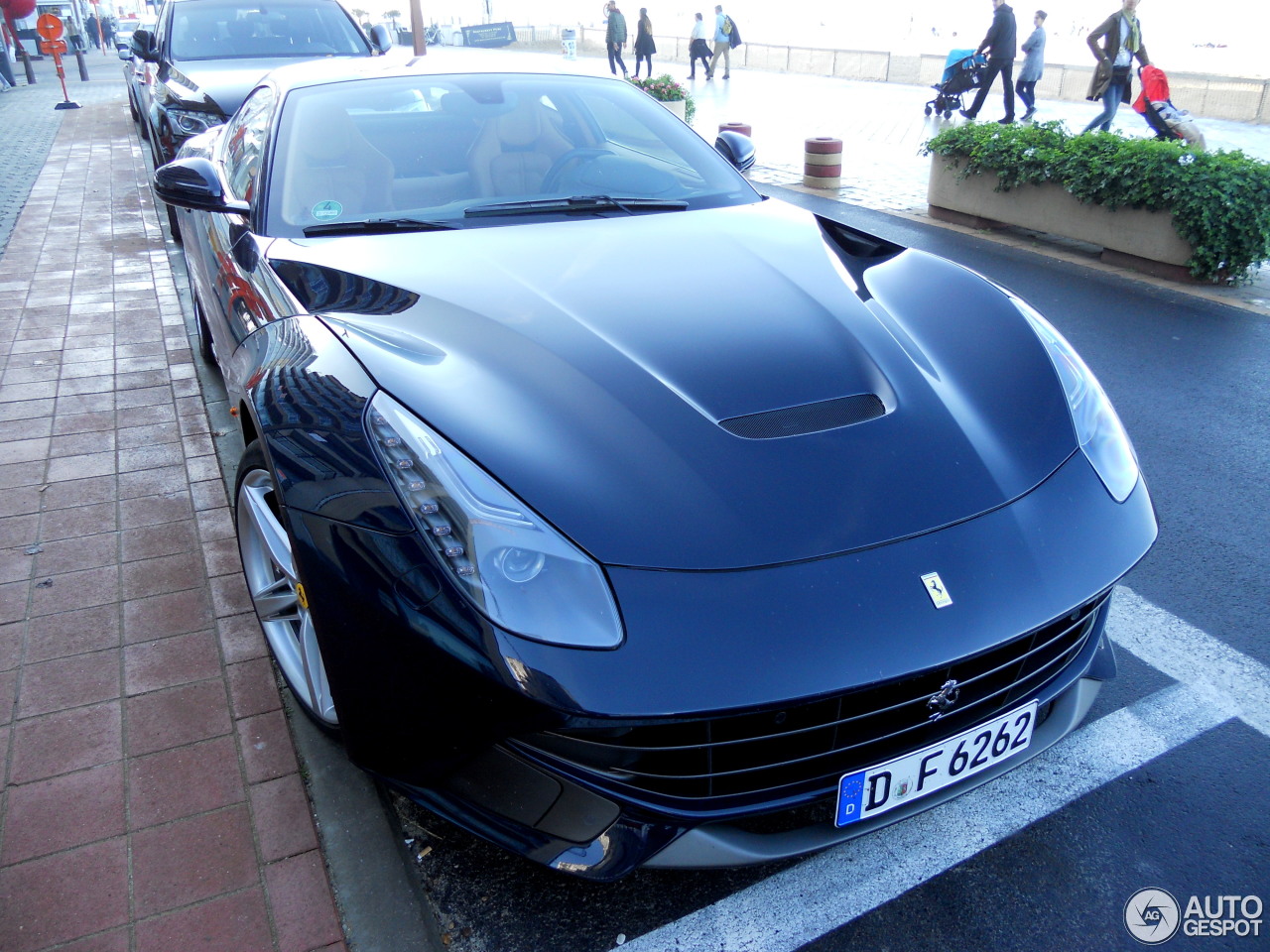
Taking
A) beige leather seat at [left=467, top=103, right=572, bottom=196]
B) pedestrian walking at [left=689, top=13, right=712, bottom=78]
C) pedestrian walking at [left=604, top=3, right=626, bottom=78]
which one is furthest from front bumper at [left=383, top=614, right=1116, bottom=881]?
pedestrian walking at [left=689, top=13, right=712, bottom=78]

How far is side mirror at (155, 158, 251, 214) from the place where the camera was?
293 cm

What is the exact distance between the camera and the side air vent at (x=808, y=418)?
186cm

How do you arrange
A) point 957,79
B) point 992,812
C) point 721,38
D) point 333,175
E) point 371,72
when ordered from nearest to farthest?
1. point 992,812
2. point 333,175
3. point 371,72
4. point 957,79
5. point 721,38

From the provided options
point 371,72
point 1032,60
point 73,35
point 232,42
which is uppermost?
point 73,35

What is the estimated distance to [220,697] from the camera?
2.51 metres

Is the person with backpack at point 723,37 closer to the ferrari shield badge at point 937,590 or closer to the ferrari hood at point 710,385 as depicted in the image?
the ferrari hood at point 710,385

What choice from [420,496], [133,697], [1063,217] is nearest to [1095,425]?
[420,496]

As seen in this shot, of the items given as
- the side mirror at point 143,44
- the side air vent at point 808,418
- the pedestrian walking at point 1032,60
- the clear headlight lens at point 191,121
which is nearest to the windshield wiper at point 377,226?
the side air vent at point 808,418

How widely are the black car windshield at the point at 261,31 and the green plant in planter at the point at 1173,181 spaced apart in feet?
19.1

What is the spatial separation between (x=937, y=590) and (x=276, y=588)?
1.73 metres

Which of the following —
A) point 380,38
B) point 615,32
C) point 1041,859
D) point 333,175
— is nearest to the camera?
point 1041,859

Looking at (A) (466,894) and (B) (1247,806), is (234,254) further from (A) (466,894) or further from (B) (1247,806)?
(B) (1247,806)

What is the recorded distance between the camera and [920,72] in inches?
883

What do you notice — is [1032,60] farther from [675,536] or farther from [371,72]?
[675,536]
